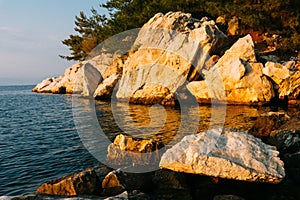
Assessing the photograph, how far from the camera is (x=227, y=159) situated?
7309 mm

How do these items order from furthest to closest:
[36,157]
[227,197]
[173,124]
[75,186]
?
1. [173,124]
2. [36,157]
3. [75,186]
4. [227,197]

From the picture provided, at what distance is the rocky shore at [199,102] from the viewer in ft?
24.5

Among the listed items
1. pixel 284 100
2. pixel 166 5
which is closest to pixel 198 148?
pixel 284 100

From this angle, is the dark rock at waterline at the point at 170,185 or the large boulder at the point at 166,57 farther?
the large boulder at the point at 166,57

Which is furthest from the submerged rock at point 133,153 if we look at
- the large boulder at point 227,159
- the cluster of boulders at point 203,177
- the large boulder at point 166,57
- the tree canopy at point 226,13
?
the tree canopy at point 226,13

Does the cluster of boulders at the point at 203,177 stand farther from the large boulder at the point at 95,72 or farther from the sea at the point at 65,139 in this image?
the large boulder at the point at 95,72

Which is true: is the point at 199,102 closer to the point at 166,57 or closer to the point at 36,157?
the point at 166,57

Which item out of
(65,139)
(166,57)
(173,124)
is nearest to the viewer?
(65,139)

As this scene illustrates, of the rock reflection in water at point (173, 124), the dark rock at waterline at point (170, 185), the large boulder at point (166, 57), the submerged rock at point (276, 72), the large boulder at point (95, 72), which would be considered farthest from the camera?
the large boulder at point (95, 72)

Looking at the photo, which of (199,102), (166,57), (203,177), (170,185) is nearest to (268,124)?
(203,177)

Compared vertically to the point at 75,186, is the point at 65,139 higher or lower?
lower

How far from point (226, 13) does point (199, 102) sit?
15.6 meters

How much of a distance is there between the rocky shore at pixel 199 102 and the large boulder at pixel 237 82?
10cm

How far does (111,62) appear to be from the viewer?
157ft
